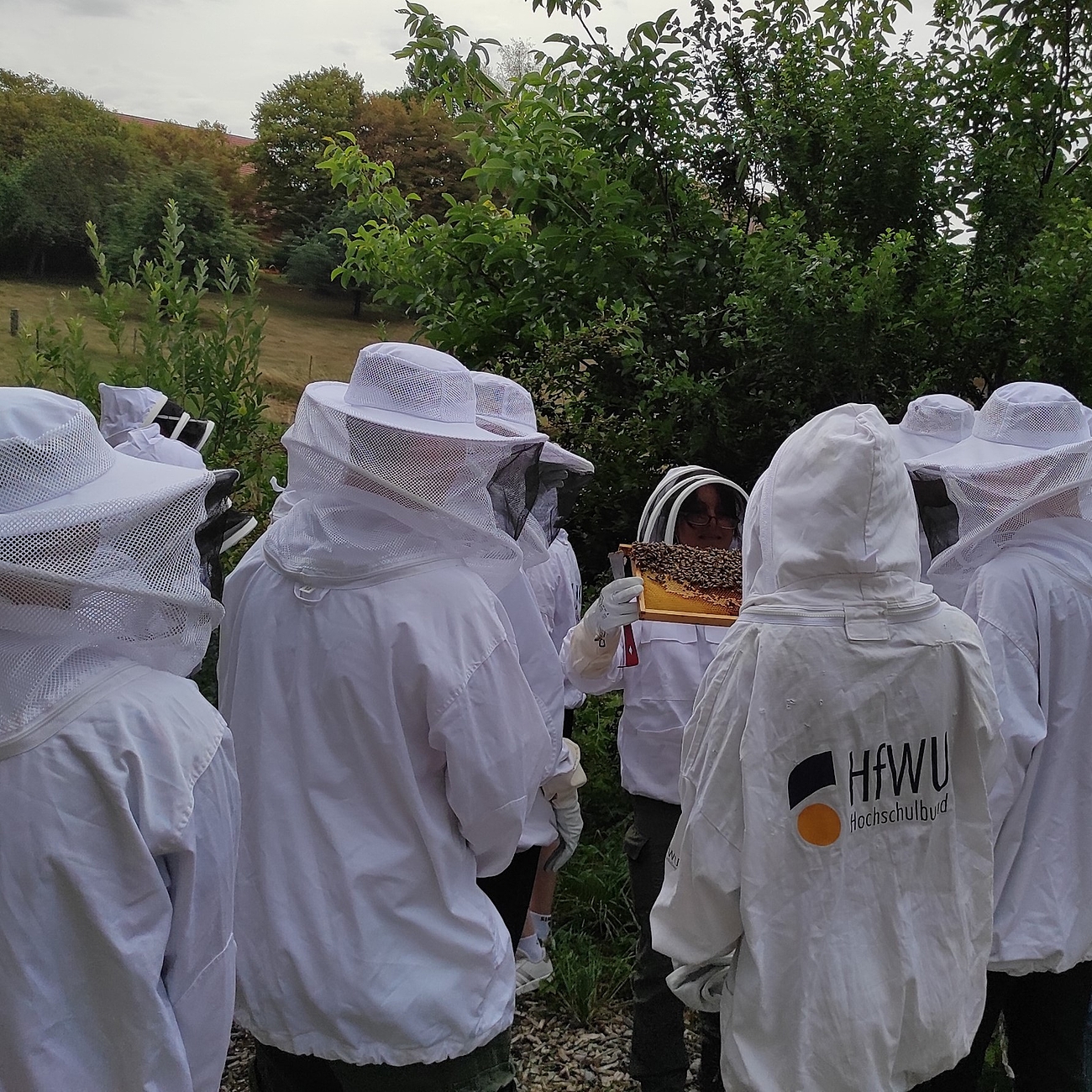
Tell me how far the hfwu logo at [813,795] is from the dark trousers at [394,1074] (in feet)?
2.42

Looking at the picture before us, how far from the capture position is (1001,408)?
2.87 metres

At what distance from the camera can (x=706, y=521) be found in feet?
11.1

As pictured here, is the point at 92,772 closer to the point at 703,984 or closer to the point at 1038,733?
the point at 703,984

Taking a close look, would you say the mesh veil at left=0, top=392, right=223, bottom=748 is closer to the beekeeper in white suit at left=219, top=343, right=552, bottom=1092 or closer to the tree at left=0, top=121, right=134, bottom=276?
the beekeeper in white suit at left=219, top=343, right=552, bottom=1092

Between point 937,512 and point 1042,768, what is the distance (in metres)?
0.94

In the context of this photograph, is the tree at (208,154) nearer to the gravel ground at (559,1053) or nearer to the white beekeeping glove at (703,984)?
the gravel ground at (559,1053)

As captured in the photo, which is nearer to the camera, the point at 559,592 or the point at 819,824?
the point at 819,824

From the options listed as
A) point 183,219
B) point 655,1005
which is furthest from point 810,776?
point 183,219

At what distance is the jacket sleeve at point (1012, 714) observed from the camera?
7.88 feet

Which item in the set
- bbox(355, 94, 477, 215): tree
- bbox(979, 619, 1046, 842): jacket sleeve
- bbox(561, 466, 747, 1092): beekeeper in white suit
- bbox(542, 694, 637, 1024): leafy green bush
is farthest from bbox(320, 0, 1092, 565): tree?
bbox(355, 94, 477, 215): tree

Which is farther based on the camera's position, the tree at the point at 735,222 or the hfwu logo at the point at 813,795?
the tree at the point at 735,222

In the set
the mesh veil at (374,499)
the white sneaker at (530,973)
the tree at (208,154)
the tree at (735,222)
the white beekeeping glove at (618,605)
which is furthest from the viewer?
the tree at (208,154)

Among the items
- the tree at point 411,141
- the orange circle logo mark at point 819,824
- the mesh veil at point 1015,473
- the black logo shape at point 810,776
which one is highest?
the tree at point 411,141

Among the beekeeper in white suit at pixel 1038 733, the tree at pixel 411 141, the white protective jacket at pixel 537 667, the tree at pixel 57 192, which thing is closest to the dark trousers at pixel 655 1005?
the white protective jacket at pixel 537 667
